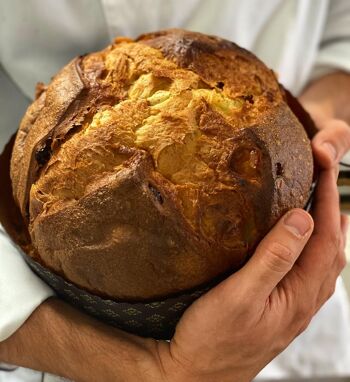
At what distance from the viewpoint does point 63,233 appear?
0.72m

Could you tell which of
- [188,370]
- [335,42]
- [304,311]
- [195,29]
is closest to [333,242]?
[304,311]

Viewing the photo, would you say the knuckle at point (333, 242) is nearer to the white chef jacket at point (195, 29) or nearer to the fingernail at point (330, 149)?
the fingernail at point (330, 149)

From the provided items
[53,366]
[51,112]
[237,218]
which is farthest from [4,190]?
[237,218]

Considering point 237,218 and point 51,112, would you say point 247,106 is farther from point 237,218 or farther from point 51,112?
point 51,112

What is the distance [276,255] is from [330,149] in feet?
0.99

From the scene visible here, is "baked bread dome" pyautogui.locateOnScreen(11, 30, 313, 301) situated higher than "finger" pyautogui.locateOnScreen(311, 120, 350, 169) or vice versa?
"baked bread dome" pyautogui.locateOnScreen(11, 30, 313, 301)

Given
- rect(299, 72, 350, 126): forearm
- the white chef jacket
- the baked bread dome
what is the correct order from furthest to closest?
rect(299, 72, 350, 126): forearm, the white chef jacket, the baked bread dome

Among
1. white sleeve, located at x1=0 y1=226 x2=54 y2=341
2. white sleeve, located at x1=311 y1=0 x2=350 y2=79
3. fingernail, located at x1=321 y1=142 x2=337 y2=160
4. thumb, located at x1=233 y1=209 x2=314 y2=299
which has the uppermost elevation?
white sleeve, located at x1=0 y1=226 x2=54 y2=341

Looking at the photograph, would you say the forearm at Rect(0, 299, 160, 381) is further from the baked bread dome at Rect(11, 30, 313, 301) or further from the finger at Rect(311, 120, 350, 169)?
the finger at Rect(311, 120, 350, 169)

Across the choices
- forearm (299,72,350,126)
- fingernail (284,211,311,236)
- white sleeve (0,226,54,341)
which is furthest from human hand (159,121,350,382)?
forearm (299,72,350,126)

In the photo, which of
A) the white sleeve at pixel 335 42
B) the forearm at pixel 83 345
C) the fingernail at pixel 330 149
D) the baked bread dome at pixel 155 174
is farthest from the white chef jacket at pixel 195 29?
the fingernail at pixel 330 149

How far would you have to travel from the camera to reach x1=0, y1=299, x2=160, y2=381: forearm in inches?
33.9

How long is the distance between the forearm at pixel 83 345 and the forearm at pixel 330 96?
770 mm

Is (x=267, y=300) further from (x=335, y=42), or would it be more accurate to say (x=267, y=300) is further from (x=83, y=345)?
(x=335, y=42)
